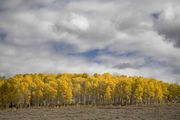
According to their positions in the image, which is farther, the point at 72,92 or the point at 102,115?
the point at 72,92

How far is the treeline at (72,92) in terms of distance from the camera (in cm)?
13538

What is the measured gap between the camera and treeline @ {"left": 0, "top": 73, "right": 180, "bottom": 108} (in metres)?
135

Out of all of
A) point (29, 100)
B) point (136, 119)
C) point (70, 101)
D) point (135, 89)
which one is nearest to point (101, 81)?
point (135, 89)

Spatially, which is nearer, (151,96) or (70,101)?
(70,101)

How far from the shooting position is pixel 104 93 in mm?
156375

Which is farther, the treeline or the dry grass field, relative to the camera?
the treeline

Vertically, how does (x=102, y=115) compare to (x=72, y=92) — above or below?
below

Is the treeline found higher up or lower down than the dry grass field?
higher up

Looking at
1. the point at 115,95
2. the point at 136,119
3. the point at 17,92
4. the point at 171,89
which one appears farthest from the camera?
the point at 171,89

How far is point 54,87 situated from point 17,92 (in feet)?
51.7

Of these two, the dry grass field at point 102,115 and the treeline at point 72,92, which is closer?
the dry grass field at point 102,115

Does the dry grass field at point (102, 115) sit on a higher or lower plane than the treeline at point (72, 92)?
lower

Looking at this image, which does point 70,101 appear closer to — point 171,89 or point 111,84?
point 111,84

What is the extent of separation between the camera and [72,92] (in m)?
152
